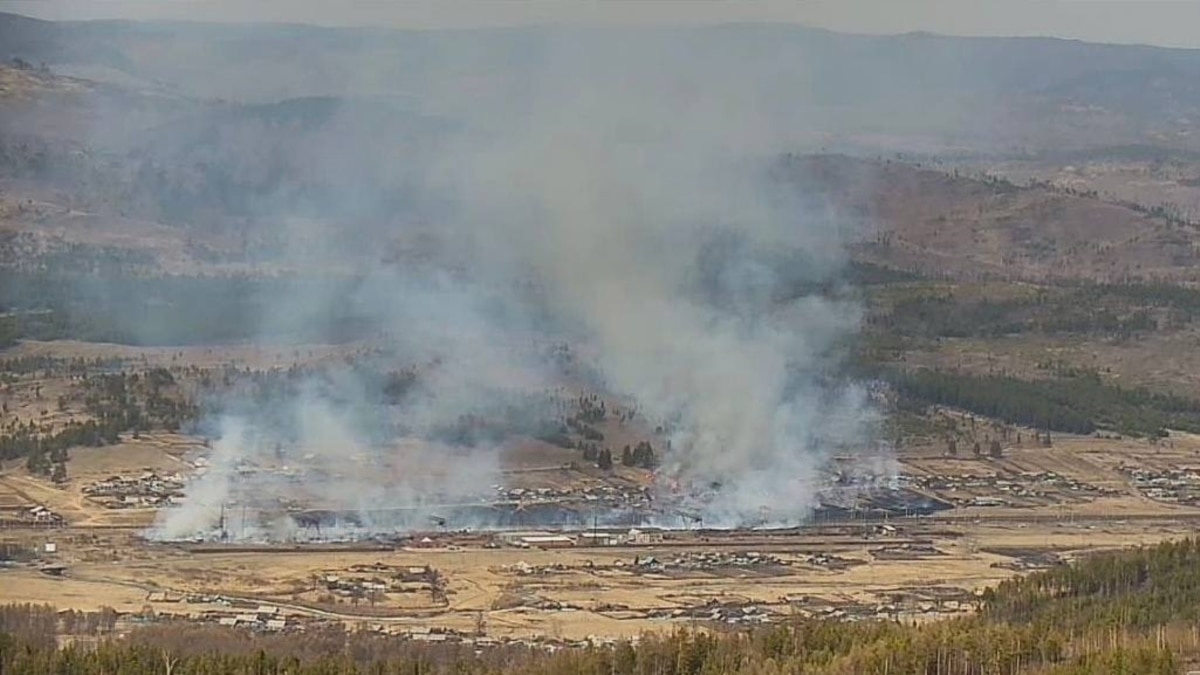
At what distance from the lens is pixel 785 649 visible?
75.5 ft

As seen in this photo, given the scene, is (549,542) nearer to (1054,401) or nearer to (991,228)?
(1054,401)

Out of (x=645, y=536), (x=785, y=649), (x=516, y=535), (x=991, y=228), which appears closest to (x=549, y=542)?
(x=516, y=535)

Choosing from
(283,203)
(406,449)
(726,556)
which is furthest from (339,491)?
(283,203)

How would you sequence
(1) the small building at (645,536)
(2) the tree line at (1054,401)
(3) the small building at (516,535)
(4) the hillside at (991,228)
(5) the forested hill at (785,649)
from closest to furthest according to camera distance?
(5) the forested hill at (785,649) → (3) the small building at (516,535) → (1) the small building at (645,536) → (2) the tree line at (1054,401) → (4) the hillside at (991,228)

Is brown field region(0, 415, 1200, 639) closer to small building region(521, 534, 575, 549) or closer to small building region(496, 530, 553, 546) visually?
small building region(521, 534, 575, 549)

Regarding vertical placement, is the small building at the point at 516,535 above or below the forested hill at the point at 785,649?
above

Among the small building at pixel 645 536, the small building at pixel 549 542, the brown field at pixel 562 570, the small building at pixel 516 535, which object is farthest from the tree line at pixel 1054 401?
the small building at pixel 549 542

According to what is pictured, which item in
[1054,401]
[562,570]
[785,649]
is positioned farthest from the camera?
[1054,401]

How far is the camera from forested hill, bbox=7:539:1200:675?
21.2 meters

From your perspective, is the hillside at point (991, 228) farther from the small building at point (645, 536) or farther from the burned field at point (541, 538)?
the small building at point (645, 536)

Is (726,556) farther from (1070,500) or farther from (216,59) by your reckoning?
(216,59)

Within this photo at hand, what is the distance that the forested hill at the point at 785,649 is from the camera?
69.5ft

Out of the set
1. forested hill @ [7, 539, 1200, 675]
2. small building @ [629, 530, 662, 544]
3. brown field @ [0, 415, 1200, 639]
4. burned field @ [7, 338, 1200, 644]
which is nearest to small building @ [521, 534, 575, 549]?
burned field @ [7, 338, 1200, 644]

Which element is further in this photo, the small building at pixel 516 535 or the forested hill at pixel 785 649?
the small building at pixel 516 535
